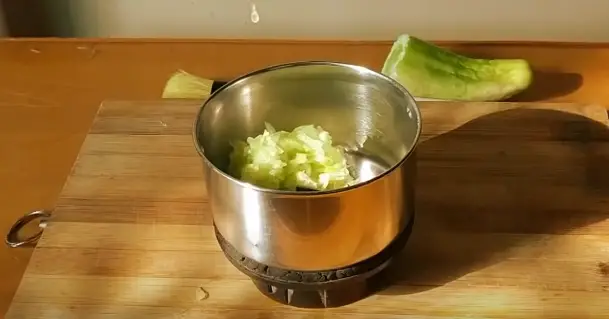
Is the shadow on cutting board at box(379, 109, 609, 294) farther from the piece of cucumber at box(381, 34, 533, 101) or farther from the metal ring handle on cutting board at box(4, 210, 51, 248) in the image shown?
the metal ring handle on cutting board at box(4, 210, 51, 248)

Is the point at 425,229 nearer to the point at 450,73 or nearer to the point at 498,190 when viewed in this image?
the point at 498,190

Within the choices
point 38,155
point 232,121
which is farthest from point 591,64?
point 38,155

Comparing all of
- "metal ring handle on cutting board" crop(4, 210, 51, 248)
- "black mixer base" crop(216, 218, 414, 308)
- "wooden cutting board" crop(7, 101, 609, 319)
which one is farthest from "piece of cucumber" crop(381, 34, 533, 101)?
"metal ring handle on cutting board" crop(4, 210, 51, 248)

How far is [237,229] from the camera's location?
61cm

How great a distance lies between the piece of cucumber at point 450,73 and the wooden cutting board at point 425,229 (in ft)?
0.10

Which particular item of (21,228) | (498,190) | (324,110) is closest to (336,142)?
(324,110)

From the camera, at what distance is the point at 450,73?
0.88m

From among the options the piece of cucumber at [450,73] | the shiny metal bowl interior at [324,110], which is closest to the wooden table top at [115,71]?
the piece of cucumber at [450,73]

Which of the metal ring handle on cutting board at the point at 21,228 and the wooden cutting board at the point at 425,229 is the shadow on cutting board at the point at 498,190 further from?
the metal ring handle on cutting board at the point at 21,228

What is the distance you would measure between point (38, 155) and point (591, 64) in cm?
60

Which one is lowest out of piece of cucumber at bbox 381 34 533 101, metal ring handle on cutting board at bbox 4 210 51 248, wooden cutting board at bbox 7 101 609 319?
metal ring handle on cutting board at bbox 4 210 51 248

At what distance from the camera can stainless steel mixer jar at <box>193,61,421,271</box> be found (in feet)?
1.89

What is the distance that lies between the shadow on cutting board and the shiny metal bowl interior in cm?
6

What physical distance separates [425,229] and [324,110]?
0.44ft
